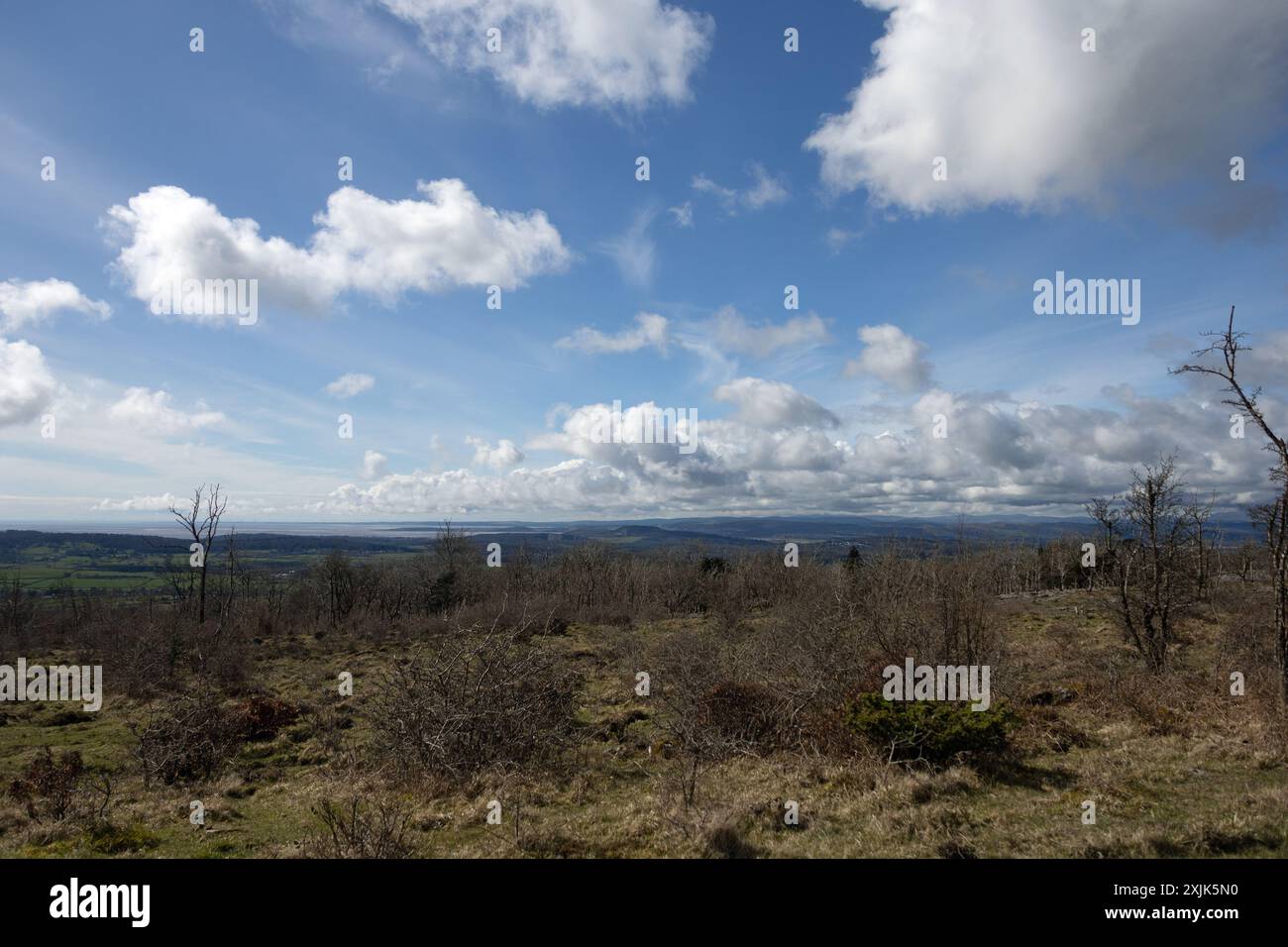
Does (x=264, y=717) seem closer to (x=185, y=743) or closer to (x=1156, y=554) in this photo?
(x=185, y=743)

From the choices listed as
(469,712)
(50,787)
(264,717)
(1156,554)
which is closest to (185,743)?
(50,787)

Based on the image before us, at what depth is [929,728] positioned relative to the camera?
11031 millimetres

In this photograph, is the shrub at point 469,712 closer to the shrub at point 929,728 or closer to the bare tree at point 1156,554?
the shrub at point 929,728

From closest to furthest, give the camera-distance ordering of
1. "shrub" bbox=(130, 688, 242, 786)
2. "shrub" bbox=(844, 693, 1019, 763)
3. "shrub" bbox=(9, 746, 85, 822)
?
"shrub" bbox=(9, 746, 85, 822) < "shrub" bbox=(844, 693, 1019, 763) < "shrub" bbox=(130, 688, 242, 786)

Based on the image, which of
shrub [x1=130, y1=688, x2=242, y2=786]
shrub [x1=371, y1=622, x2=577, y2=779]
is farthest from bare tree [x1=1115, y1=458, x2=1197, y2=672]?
shrub [x1=130, y1=688, x2=242, y2=786]

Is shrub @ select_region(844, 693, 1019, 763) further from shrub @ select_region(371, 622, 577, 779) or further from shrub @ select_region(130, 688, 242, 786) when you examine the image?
shrub @ select_region(130, 688, 242, 786)

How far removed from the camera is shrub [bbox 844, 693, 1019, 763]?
10.8 m

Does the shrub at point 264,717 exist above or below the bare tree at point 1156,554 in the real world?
below

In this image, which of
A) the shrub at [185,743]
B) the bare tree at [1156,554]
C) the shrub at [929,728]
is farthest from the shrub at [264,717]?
the bare tree at [1156,554]

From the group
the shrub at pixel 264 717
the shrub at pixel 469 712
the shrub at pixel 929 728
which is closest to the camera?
the shrub at pixel 929 728

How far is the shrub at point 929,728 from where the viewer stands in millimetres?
10758

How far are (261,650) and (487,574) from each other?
2936cm

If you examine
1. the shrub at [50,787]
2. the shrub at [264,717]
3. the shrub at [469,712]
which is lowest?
the shrub at [264,717]
